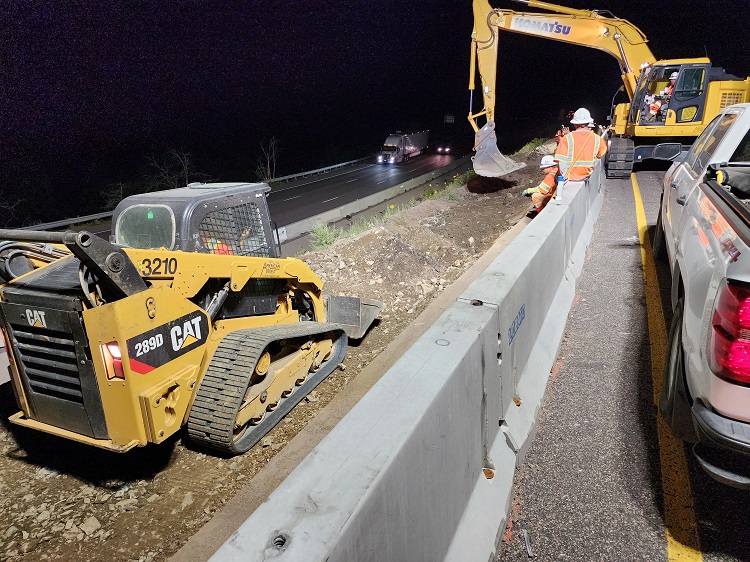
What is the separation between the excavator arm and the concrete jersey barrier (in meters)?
10.5

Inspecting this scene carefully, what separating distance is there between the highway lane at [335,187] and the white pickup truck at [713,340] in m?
14.8

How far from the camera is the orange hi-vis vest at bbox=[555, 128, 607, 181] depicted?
8820 millimetres

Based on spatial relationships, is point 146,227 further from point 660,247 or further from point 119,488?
point 660,247

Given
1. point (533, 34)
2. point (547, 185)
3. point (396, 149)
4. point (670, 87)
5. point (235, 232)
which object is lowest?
point (396, 149)

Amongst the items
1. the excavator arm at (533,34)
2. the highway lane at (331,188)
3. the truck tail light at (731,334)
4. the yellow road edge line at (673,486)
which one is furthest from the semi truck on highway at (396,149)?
the truck tail light at (731,334)

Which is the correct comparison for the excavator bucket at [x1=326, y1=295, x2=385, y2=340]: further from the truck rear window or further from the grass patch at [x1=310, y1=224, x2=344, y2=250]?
the truck rear window

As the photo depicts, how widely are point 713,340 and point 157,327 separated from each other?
3.49 m

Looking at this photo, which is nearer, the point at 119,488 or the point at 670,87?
the point at 119,488

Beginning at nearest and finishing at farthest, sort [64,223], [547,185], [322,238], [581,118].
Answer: [547,185] → [581,118] → [322,238] → [64,223]

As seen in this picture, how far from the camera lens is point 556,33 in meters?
15.2

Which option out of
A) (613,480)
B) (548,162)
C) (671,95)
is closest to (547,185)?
(548,162)

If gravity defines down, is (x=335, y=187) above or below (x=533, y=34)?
below

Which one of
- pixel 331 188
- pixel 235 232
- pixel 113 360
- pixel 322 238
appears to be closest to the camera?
pixel 113 360

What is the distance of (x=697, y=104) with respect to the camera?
14.4 metres
